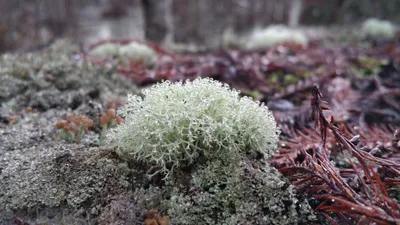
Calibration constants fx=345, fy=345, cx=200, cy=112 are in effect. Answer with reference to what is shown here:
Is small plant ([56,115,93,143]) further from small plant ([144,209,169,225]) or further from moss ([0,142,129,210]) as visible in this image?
small plant ([144,209,169,225])

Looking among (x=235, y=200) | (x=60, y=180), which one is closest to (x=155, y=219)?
(x=235, y=200)

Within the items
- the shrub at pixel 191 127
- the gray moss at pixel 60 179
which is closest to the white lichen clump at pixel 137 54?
the gray moss at pixel 60 179

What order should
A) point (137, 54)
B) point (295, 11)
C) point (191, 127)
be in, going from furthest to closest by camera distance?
point (295, 11) → point (137, 54) → point (191, 127)

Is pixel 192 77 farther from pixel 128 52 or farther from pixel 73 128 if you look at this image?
pixel 73 128

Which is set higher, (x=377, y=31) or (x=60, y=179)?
(x=377, y=31)

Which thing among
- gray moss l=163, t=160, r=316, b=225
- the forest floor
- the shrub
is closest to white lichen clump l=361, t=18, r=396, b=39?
the forest floor

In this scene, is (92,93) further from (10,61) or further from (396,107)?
(396,107)
